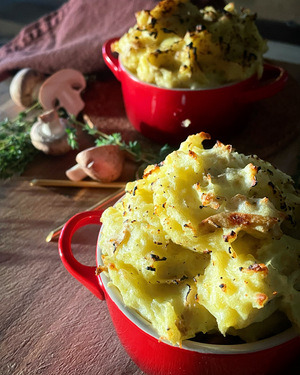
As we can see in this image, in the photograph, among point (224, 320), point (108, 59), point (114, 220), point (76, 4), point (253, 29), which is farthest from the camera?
point (76, 4)

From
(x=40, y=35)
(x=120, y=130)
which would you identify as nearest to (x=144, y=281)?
(x=120, y=130)

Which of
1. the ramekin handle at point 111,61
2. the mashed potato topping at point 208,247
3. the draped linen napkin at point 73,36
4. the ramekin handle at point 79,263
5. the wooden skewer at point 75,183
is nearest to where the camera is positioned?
the mashed potato topping at point 208,247

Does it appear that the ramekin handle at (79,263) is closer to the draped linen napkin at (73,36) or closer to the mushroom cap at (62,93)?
the mushroom cap at (62,93)

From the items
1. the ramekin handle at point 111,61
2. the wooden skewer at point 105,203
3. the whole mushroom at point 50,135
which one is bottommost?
the wooden skewer at point 105,203

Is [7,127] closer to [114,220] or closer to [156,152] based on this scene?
[156,152]

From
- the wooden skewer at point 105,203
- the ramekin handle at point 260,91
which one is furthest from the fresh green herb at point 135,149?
the ramekin handle at point 260,91

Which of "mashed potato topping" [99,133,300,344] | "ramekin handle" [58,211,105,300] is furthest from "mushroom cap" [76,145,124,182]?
"mashed potato topping" [99,133,300,344]

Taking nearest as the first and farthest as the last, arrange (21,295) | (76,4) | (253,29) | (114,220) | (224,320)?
1. (224,320)
2. (114,220)
3. (21,295)
4. (253,29)
5. (76,4)
